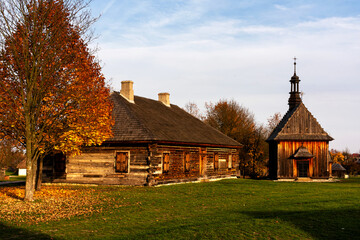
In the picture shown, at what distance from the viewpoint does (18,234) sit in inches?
426

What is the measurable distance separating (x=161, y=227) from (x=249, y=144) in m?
35.0

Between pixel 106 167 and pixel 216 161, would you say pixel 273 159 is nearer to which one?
pixel 216 161

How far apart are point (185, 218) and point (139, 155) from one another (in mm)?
12764

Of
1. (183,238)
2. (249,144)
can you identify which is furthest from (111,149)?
(249,144)

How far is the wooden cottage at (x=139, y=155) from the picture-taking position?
83.6 feet

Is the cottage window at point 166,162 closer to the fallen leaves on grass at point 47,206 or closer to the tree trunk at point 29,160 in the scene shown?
the fallen leaves on grass at point 47,206

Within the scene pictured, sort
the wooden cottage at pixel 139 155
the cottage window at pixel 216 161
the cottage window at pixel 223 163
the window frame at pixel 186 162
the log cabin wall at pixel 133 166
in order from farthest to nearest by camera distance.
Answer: the cottage window at pixel 223 163
the cottage window at pixel 216 161
the window frame at pixel 186 162
the wooden cottage at pixel 139 155
the log cabin wall at pixel 133 166

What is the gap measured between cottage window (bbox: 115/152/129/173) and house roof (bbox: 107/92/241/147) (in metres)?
1.12

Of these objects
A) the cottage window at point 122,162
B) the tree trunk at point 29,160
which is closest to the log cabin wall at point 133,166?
the cottage window at point 122,162

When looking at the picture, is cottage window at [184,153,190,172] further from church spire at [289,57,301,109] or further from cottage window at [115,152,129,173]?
church spire at [289,57,301,109]

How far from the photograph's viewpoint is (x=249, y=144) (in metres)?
45.5

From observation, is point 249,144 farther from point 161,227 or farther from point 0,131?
point 161,227

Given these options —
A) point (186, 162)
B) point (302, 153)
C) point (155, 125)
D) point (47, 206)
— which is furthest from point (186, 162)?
point (47, 206)

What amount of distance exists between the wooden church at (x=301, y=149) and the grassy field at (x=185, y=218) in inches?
737
